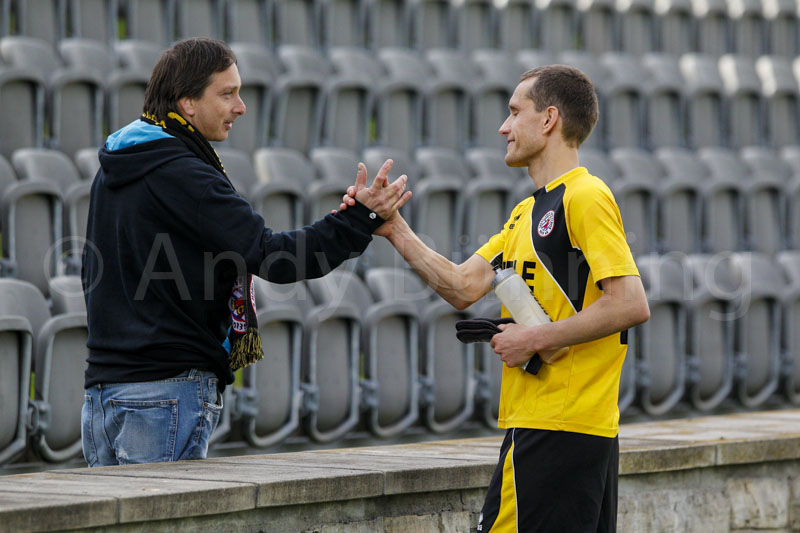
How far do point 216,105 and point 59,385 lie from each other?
1.71 m

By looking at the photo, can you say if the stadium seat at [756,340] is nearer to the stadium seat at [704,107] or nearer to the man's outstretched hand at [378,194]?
the stadium seat at [704,107]

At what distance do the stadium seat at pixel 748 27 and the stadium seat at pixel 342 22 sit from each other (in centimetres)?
331

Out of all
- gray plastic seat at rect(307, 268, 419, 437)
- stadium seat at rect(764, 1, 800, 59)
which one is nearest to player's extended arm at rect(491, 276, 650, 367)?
gray plastic seat at rect(307, 268, 419, 437)

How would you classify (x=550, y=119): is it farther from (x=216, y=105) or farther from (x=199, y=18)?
(x=199, y=18)

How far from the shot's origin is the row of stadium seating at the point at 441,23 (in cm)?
571

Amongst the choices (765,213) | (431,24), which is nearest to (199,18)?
(431,24)

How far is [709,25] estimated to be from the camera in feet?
26.5

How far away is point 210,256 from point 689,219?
4.47 metres

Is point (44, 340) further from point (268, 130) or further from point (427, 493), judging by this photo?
point (268, 130)

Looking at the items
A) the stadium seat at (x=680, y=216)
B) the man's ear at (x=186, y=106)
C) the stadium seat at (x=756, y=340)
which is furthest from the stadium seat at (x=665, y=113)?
the man's ear at (x=186, y=106)

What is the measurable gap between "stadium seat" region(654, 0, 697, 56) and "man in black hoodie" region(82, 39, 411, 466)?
20.4ft

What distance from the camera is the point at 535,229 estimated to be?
6.90ft

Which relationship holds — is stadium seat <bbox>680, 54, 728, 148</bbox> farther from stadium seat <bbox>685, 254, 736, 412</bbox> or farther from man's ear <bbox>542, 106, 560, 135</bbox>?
man's ear <bbox>542, 106, 560, 135</bbox>

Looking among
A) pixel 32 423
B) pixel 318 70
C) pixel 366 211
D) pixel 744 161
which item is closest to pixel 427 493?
pixel 366 211
